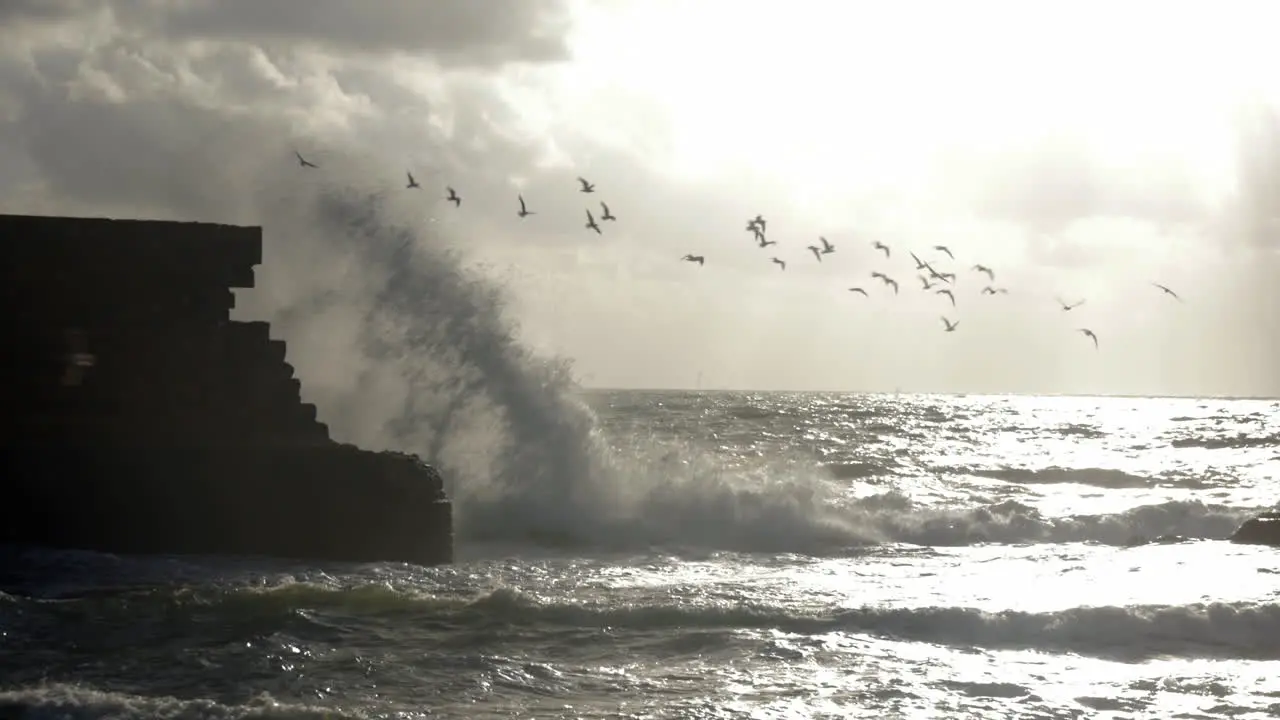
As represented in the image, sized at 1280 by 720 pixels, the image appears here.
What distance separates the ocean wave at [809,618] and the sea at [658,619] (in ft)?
0.10

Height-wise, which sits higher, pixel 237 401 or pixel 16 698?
pixel 237 401

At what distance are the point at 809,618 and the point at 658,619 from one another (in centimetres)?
144

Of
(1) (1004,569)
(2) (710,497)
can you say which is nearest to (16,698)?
(1) (1004,569)

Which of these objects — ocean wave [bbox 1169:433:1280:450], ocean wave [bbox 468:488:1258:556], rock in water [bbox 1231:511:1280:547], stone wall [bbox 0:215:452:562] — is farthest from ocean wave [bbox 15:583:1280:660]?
ocean wave [bbox 1169:433:1280:450]

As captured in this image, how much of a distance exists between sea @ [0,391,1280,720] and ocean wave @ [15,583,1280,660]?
0.03m

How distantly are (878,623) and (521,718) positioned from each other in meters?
4.60

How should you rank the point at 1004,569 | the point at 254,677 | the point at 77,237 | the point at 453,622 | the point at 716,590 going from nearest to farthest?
the point at 254,677 < the point at 453,622 < the point at 716,590 < the point at 77,237 < the point at 1004,569

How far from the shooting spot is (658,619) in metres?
12.7

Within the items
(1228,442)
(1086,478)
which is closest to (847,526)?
(1086,478)

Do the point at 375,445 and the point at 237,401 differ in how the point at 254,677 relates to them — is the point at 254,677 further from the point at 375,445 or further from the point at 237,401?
the point at 375,445

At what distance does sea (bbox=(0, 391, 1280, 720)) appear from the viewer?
1013 centimetres

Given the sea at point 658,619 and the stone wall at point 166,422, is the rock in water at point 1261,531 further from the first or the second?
the stone wall at point 166,422

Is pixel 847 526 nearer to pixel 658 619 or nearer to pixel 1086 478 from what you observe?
pixel 658 619

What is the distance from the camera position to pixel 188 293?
619 inches
